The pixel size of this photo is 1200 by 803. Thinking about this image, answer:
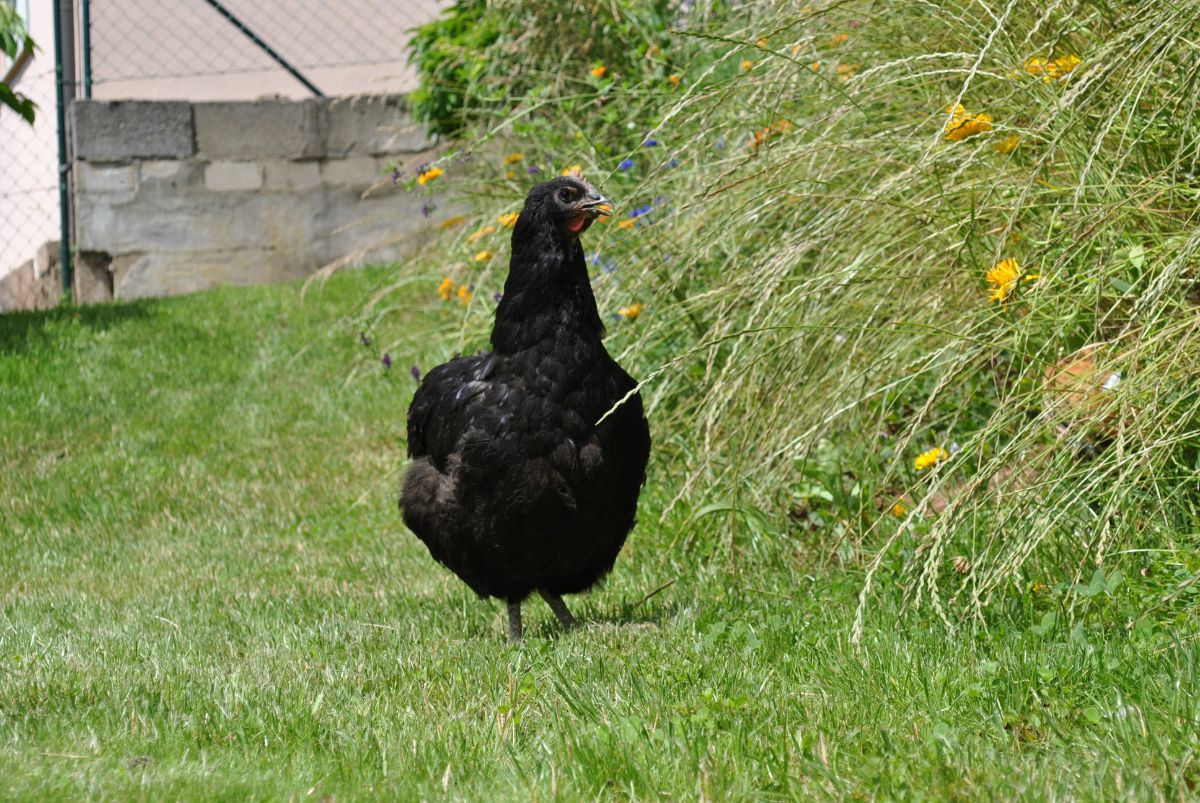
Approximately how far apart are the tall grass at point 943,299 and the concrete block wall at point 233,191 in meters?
5.74

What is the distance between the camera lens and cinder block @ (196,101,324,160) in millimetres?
10508

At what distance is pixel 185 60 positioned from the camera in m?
11.5

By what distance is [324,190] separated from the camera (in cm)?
1078

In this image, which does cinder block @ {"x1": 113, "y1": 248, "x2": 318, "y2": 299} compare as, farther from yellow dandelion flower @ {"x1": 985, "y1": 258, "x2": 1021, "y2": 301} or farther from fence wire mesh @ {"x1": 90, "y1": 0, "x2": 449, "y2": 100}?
yellow dandelion flower @ {"x1": 985, "y1": 258, "x2": 1021, "y2": 301}

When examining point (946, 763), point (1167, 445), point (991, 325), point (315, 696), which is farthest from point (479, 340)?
point (946, 763)

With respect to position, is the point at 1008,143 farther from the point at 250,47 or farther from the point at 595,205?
the point at 250,47

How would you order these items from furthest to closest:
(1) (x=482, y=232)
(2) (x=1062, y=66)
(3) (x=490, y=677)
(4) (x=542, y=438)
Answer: (1) (x=482, y=232)
(2) (x=1062, y=66)
(4) (x=542, y=438)
(3) (x=490, y=677)

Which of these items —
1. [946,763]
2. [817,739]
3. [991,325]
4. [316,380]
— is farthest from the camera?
[316,380]

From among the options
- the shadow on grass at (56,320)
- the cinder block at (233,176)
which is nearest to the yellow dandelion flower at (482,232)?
the shadow on grass at (56,320)

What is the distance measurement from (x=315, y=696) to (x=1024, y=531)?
175 cm

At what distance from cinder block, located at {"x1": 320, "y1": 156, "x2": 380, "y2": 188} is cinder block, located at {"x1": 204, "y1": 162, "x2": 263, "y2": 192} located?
20.7 inches

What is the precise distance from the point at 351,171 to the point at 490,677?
26.4ft

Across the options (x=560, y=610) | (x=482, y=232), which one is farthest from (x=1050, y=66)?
(x=482, y=232)

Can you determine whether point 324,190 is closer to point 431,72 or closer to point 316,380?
point 431,72
